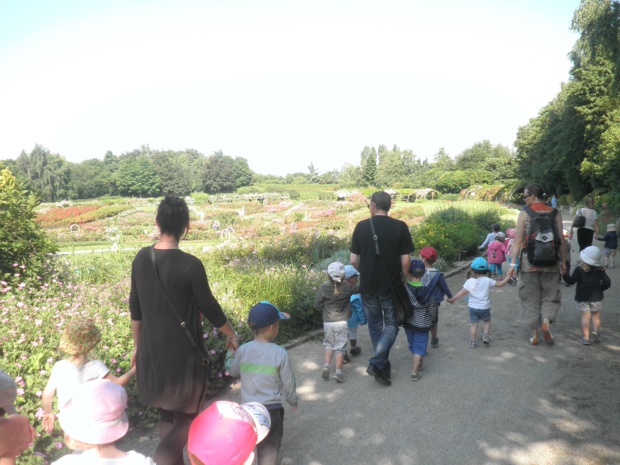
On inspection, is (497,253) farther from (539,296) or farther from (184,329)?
(184,329)

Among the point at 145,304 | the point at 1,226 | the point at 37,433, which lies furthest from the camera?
the point at 1,226

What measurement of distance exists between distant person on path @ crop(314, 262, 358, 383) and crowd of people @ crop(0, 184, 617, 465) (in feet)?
0.04

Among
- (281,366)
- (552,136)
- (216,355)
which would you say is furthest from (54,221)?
(552,136)

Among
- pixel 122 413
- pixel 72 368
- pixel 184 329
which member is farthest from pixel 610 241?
pixel 122 413

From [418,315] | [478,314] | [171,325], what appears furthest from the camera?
[478,314]

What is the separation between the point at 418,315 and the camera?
4.85m

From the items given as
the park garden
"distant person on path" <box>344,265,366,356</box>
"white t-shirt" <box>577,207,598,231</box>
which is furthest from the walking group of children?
"white t-shirt" <box>577,207,598,231</box>

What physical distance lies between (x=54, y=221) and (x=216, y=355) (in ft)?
105

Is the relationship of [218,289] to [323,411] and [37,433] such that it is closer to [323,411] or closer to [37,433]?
[323,411]

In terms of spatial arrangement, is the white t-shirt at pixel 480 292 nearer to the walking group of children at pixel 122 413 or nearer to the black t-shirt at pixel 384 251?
the black t-shirt at pixel 384 251

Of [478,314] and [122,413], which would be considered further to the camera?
[478,314]

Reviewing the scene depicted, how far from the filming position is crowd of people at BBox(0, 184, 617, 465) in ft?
6.30

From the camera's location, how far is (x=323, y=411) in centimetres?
427

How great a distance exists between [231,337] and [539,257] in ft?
12.9
